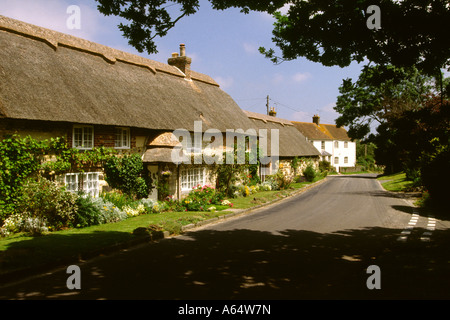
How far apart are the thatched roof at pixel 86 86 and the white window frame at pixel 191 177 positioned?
95.0 inches

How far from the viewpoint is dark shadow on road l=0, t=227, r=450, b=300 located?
19.7ft

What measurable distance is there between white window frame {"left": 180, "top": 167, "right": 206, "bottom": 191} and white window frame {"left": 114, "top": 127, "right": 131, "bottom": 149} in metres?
3.81

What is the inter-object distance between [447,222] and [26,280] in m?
14.2

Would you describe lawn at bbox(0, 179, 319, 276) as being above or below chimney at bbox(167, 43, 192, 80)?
below

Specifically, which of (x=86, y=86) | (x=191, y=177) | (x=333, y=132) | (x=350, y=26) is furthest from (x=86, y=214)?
(x=333, y=132)

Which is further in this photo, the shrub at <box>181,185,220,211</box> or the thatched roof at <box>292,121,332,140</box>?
the thatched roof at <box>292,121,332,140</box>

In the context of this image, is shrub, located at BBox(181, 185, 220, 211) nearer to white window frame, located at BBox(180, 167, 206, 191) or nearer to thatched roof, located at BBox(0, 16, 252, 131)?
white window frame, located at BBox(180, 167, 206, 191)

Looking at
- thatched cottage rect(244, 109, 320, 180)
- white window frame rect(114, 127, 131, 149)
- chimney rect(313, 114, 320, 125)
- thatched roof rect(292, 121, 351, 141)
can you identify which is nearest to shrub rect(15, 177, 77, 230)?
white window frame rect(114, 127, 131, 149)

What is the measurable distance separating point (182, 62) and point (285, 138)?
1688cm

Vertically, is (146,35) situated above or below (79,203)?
above

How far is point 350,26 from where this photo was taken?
7863 mm
